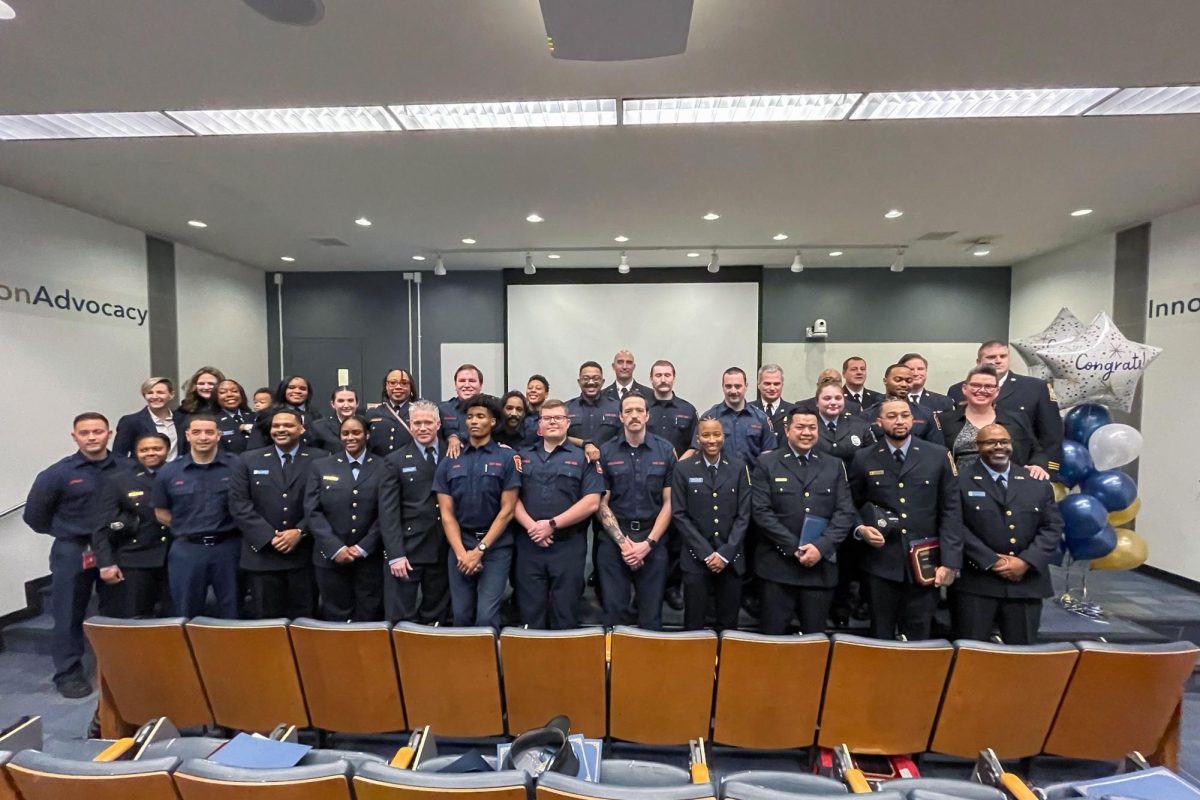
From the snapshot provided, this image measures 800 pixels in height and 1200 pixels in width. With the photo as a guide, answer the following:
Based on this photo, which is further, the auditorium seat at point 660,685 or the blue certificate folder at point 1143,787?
the auditorium seat at point 660,685

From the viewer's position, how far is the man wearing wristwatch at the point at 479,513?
3.10 m

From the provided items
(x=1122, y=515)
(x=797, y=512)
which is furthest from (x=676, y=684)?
(x=1122, y=515)

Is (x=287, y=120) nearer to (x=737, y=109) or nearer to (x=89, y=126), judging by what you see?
(x=89, y=126)

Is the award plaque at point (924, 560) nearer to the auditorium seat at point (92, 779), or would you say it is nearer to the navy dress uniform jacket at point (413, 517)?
the navy dress uniform jacket at point (413, 517)

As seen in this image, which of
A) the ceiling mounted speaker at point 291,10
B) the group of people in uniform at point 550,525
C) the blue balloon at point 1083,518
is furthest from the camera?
the blue balloon at point 1083,518

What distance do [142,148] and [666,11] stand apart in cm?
378

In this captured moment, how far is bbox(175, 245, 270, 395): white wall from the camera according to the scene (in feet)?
20.5

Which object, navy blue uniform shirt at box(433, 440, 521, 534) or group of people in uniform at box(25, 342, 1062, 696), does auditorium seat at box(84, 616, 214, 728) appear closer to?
group of people in uniform at box(25, 342, 1062, 696)

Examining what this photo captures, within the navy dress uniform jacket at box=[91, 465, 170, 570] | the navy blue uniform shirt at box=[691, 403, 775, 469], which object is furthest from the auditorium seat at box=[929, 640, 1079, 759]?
the navy dress uniform jacket at box=[91, 465, 170, 570]

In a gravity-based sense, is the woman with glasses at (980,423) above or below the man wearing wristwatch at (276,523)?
above

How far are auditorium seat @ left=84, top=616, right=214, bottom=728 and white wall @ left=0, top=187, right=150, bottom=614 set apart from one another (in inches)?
110

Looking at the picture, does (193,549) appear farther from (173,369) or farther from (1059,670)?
(1059,670)

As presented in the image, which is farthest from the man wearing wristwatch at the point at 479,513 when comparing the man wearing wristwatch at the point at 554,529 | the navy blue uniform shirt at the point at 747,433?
the navy blue uniform shirt at the point at 747,433

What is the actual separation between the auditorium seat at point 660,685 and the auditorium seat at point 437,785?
98 cm
